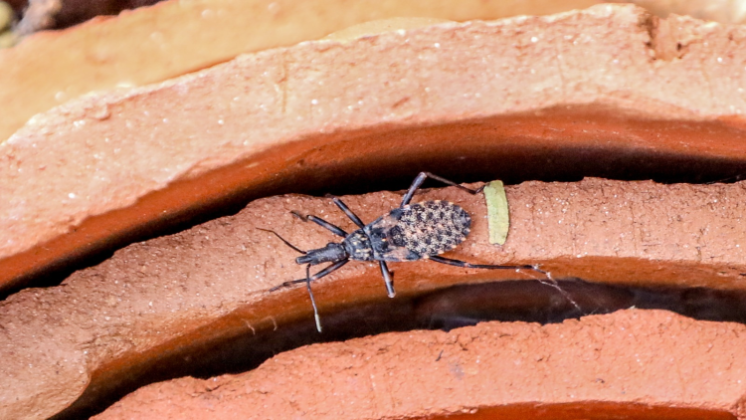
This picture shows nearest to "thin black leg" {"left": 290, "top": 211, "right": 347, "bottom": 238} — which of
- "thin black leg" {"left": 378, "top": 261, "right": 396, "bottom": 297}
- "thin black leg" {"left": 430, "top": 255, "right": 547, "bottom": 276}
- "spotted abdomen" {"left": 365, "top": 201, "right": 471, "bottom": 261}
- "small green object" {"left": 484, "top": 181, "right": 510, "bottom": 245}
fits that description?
"spotted abdomen" {"left": 365, "top": 201, "right": 471, "bottom": 261}

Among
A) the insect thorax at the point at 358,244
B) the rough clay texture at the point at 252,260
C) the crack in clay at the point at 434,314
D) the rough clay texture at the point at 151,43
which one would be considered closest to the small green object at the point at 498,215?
the rough clay texture at the point at 252,260

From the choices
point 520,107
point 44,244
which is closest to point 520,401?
point 520,107

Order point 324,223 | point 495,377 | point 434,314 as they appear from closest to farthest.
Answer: point 495,377
point 324,223
point 434,314

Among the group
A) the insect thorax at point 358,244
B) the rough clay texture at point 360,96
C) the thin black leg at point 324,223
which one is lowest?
the insect thorax at point 358,244

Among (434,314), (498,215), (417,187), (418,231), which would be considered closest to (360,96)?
(417,187)

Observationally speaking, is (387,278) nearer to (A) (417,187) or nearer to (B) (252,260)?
(A) (417,187)

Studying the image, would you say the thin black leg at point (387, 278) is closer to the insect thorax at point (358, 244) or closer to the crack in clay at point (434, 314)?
the insect thorax at point (358, 244)
